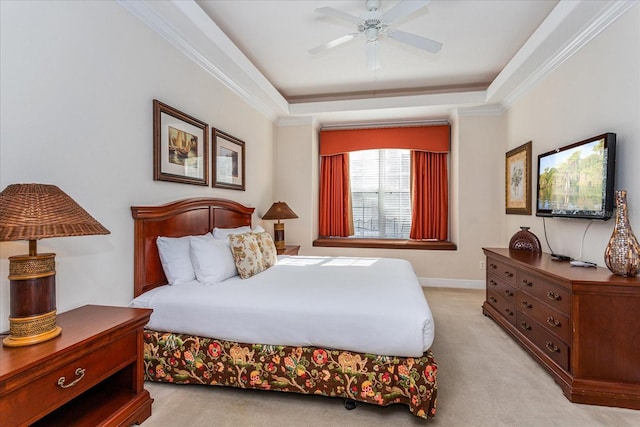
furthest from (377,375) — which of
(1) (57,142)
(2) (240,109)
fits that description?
(2) (240,109)

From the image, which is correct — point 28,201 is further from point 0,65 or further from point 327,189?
point 327,189

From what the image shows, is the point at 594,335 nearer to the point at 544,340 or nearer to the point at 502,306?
the point at 544,340

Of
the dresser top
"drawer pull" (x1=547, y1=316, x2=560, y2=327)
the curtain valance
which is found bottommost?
"drawer pull" (x1=547, y1=316, x2=560, y2=327)

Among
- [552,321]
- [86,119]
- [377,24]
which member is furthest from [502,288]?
[86,119]

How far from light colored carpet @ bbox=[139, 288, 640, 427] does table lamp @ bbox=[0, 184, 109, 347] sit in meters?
0.84

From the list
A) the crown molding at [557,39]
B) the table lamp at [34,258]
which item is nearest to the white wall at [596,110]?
the crown molding at [557,39]

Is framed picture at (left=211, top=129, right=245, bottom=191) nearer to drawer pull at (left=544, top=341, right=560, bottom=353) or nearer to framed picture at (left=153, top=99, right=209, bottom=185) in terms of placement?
framed picture at (left=153, top=99, right=209, bottom=185)

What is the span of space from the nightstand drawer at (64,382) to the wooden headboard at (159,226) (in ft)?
2.36

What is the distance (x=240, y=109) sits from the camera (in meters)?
3.90

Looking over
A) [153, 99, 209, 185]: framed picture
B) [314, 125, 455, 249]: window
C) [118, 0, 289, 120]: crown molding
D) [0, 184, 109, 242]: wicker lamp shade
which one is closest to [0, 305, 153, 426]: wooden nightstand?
[0, 184, 109, 242]: wicker lamp shade

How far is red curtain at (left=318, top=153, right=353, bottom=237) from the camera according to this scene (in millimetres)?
5543

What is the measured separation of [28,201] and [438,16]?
10.4 feet

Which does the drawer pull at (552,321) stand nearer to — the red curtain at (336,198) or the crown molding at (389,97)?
the crown molding at (389,97)

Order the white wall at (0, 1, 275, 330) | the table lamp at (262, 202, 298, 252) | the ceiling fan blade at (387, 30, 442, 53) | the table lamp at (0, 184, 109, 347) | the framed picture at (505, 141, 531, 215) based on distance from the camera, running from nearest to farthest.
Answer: the table lamp at (0, 184, 109, 347) < the white wall at (0, 1, 275, 330) < the ceiling fan blade at (387, 30, 442, 53) < the framed picture at (505, 141, 531, 215) < the table lamp at (262, 202, 298, 252)
